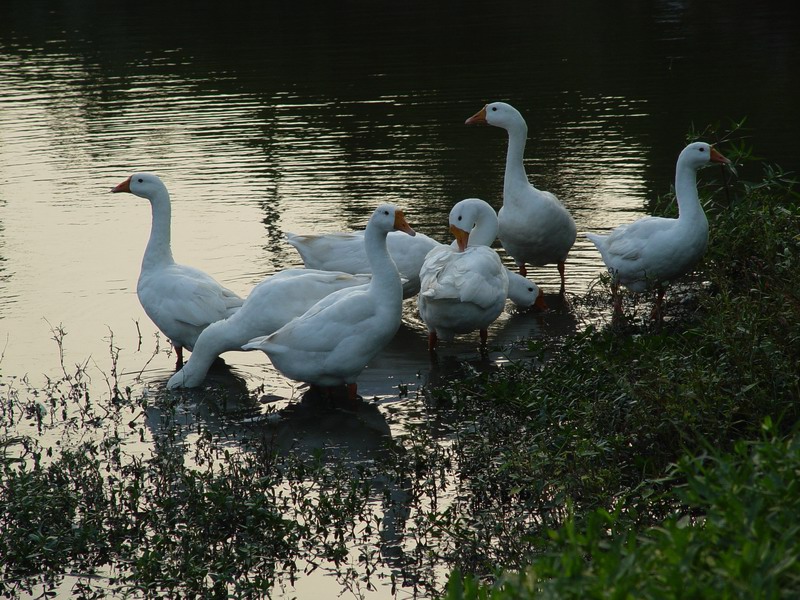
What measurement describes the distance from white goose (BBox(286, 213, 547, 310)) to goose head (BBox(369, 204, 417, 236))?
58.1 inches

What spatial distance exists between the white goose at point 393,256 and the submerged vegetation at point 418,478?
2053 mm

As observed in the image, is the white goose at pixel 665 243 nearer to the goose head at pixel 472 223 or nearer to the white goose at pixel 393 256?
the white goose at pixel 393 256

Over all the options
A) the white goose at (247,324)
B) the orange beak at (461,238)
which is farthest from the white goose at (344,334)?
the orange beak at (461,238)

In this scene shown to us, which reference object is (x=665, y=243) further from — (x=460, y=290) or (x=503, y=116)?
(x=503, y=116)

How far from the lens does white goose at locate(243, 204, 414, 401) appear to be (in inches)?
302

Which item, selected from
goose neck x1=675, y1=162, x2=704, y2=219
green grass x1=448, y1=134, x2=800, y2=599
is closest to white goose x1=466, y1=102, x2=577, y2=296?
goose neck x1=675, y1=162, x2=704, y2=219

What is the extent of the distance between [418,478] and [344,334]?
59.8 inches

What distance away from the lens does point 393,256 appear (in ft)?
31.7

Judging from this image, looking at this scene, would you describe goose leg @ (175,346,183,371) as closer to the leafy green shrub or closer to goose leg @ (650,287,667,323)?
goose leg @ (650,287,667,323)

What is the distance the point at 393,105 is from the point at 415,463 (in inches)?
534

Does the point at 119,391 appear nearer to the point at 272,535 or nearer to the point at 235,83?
the point at 272,535

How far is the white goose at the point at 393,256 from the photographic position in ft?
31.7

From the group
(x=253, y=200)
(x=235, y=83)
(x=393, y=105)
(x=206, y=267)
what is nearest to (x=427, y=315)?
→ (x=206, y=267)

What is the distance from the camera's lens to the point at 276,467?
22.4ft
